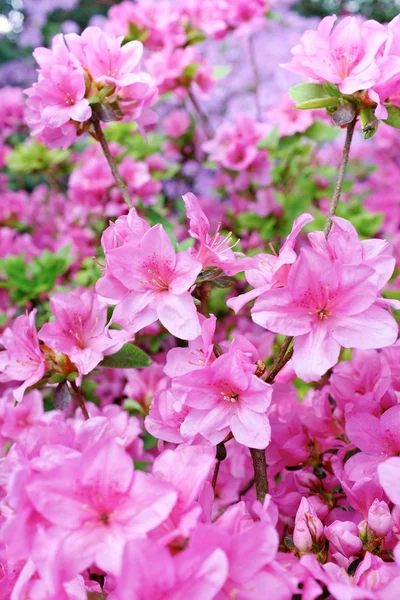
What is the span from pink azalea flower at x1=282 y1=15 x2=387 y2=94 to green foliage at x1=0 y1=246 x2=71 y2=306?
0.72 m

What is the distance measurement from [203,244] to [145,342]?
27.7 inches

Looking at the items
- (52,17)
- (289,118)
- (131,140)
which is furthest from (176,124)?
(52,17)

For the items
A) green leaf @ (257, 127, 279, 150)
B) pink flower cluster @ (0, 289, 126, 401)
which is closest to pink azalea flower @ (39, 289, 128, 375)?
pink flower cluster @ (0, 289, 126, 401)

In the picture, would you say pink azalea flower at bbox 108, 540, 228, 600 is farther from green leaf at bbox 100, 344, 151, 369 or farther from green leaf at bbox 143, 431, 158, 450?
green leaf at bbox 143, 431, 158, 450

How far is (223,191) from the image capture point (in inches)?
78.6

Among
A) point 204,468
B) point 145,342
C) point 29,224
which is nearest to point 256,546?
point 204,468

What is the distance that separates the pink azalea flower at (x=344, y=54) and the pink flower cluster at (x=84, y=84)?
0.82 ft

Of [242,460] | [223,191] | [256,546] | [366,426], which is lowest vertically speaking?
[223,191]

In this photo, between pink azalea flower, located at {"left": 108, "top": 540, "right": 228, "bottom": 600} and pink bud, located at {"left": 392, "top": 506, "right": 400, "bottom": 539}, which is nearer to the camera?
pink azalea flower, located at {"left": 108, "top": 540, "right": 228, "bottom": 600}

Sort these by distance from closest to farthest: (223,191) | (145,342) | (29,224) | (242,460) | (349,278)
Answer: (349,278)
(242,460)
(145,342)
(223,191)
(29,224)

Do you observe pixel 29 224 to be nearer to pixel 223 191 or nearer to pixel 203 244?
pixel 223 191

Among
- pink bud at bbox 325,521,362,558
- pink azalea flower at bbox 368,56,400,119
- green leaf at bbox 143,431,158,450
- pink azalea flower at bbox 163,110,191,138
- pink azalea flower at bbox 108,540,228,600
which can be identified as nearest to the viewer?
pink azalea flower at bbox 108,540,228,600

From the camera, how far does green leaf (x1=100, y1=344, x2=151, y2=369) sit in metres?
0.97

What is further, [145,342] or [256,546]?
[145,342]
